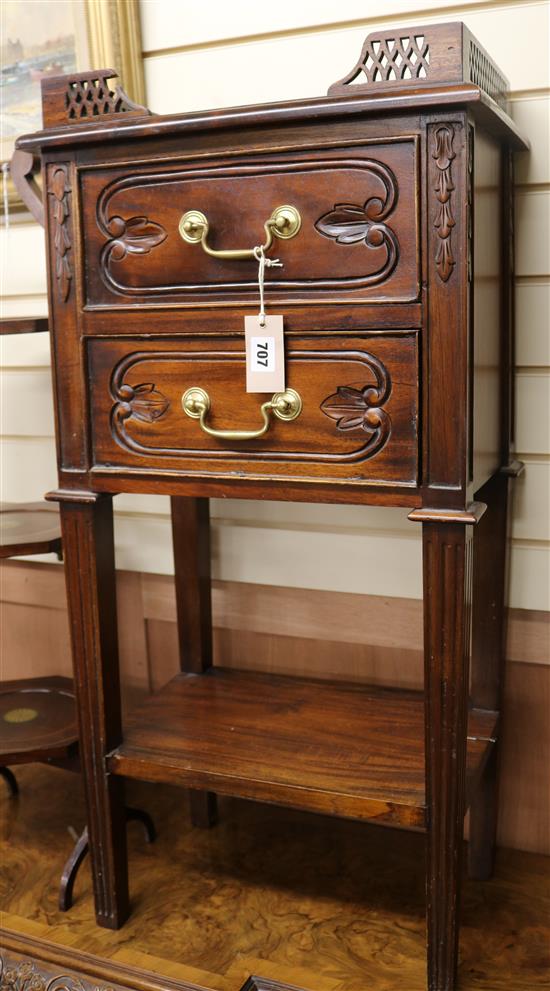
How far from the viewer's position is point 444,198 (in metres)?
1.18

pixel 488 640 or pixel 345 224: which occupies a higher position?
pixel 345 224

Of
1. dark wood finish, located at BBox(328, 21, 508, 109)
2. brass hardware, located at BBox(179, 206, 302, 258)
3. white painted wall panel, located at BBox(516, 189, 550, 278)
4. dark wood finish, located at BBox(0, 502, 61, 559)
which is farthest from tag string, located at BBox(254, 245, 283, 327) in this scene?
dark wood finish, located at BBox(0, 502, 61, 559)

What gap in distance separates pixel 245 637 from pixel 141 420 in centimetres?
69

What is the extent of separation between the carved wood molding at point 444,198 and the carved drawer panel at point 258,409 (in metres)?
0.10

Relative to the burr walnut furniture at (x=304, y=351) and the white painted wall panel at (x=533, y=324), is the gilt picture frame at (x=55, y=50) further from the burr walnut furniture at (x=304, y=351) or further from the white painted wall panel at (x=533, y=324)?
the white painted wall panel at (x=533, y=324)

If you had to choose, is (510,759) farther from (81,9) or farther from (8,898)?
(81,9)

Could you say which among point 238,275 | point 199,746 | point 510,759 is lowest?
point 510,759

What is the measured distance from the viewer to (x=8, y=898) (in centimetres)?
170

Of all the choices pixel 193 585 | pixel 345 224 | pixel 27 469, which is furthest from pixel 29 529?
pixel 345 224

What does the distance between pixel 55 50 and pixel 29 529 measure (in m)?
0.93

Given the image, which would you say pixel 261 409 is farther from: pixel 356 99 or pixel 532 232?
pixel 532 232

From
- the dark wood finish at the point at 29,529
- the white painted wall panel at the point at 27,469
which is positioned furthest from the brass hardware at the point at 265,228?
the white painted wall panel at the point at 27,469

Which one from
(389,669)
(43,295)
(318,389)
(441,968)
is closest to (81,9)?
(43,295)

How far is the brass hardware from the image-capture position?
126cm
